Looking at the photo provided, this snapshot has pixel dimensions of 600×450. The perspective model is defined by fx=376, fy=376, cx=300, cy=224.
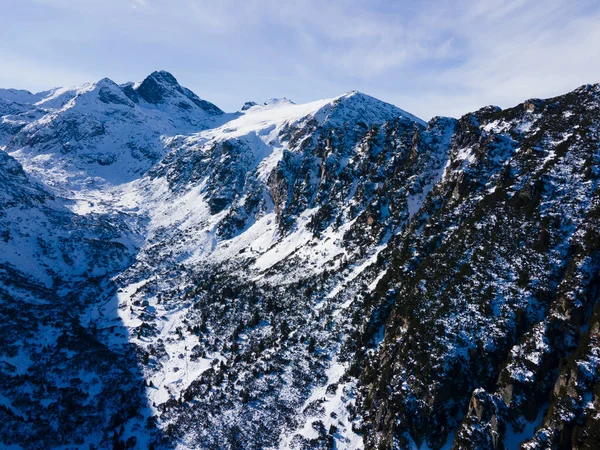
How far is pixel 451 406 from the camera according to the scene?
5341 cm

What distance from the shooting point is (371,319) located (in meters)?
74.9

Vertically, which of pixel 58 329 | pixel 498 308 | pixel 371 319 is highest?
pixel 498 308

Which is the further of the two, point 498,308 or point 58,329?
point 58,329

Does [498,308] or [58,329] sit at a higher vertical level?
[498,308]

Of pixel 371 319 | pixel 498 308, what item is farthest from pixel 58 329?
pixel 498 308

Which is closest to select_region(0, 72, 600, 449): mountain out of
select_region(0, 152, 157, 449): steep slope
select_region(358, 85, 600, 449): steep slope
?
select_region(358, 85, 600, 449): steep slope

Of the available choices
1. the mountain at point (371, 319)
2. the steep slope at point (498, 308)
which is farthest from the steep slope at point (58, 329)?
the steep slope at point (498, 308)

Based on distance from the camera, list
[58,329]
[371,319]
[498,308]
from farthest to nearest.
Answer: [58,329] → [371,319] → [498,308]

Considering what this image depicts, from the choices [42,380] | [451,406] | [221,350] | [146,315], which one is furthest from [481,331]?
[146,315]

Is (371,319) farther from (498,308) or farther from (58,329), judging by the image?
(58,329)

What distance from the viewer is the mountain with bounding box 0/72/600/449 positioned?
5222cm

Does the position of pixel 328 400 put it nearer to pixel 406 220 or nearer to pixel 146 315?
pixel 406 220

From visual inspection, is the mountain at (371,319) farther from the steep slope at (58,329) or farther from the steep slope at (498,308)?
the steep slope at (58,329)

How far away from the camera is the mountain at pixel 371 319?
171ft
